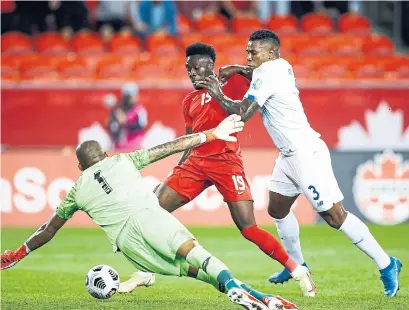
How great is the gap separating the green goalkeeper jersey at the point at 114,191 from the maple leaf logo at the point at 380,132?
10.5 metres

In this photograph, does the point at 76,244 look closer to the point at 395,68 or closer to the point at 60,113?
the point at 60,113

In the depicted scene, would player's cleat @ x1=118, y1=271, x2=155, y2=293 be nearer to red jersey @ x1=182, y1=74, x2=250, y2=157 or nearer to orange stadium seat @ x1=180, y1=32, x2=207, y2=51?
red jersey @ x1=182, y1=74, x2=250, y2=157

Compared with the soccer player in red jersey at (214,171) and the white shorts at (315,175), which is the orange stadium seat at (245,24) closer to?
the soccer player in red jersey at (214,171)

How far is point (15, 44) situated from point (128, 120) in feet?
13.5

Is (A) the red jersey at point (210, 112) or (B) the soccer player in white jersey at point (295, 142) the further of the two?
(A) the red jersey at point (210, 112)

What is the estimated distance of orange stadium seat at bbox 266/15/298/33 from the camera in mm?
20281

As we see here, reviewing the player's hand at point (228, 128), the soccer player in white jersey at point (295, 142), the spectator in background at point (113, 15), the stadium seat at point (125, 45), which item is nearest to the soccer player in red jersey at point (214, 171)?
the soccer player in white jersey at point (295, 142)

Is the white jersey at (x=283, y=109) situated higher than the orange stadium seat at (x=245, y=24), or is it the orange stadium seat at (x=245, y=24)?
the orange stadium seat at (x=245, y=24)

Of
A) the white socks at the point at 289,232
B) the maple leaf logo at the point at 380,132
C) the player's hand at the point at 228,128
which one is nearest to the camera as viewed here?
the player's hand at the point at 228,128

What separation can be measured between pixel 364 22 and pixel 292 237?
1247 cm

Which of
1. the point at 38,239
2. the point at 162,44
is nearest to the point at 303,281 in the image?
the point at 38,239

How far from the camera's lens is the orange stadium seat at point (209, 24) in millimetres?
20469

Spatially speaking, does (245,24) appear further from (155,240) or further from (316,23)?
(155,240)

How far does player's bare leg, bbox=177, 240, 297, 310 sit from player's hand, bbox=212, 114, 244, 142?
931 millimetres
